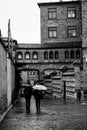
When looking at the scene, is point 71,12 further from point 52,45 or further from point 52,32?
point 52,45

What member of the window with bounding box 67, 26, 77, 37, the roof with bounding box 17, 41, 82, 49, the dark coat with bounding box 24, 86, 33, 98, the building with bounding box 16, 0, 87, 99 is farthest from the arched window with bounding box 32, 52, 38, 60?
the dark coat with bounding box 24, 86, 33, 98

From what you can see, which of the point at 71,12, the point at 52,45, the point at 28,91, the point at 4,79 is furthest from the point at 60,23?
the point at 4,79

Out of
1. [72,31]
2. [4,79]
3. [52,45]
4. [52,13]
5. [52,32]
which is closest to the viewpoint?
[4,79]

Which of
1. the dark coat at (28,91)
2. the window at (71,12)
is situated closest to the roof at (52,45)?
the window at (71,12)

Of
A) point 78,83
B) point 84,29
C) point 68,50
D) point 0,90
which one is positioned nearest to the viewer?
point 0,90

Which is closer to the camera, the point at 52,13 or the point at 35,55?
the point at 35,55

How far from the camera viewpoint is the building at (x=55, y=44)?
1994 inches

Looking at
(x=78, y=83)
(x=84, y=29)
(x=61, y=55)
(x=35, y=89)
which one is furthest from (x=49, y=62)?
(x=35, y=89)

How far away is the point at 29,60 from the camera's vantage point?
51344 millimetres

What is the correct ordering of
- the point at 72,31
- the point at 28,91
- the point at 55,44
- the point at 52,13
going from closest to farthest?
the point at 28,91 → the point at 55,44 → the point at 72,31 → the point at 52,13

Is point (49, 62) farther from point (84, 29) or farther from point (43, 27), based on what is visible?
point (84, 29)

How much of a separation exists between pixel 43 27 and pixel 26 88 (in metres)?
35.9

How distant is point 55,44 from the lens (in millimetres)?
51688

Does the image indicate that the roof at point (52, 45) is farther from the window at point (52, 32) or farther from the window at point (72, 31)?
the window at point (52, 32)
